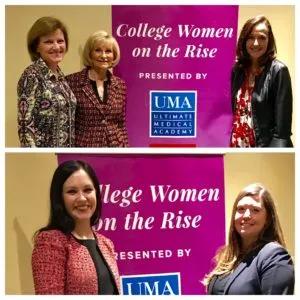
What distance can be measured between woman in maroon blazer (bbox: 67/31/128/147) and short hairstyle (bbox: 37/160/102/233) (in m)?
0.06

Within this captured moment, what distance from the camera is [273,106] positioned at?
1.86 m

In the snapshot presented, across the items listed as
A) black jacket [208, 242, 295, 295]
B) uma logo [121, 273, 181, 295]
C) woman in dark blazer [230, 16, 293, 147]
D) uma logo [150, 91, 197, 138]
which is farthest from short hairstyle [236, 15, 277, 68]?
uma logo [121, 273, 181, 295]

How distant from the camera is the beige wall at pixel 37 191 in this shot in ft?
6.07

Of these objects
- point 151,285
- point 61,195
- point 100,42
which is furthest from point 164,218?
point 100,42

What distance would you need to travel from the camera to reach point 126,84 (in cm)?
188

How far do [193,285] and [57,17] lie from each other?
815 mm

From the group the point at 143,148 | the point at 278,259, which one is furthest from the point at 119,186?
the point at 278,259

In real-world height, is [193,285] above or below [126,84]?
below

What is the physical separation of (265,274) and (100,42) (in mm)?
760

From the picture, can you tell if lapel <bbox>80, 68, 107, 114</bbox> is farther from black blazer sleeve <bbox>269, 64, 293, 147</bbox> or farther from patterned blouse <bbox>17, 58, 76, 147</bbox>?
black blazer sleeve <bbox>269, 64, 293, 147</bbox>

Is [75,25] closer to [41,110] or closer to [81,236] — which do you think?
[41,110]

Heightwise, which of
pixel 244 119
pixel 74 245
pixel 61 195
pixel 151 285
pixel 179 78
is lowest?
pixel 151 285

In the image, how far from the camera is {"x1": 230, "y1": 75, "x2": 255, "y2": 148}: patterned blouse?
73.8 inches

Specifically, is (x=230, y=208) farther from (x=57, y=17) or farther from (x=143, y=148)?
(x=57, y=17)
